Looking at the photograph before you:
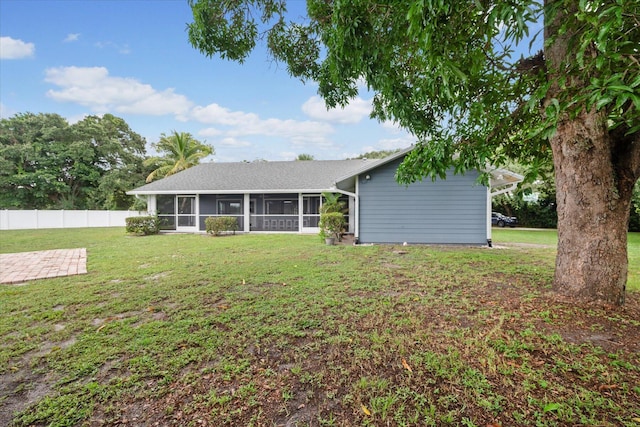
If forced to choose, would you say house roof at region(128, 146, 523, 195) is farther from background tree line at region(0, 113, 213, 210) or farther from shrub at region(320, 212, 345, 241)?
background tree line at region(0, 113, 213, 210)

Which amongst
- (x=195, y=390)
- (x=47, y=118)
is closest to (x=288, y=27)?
(x=195, y=390)

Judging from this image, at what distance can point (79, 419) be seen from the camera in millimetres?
1895

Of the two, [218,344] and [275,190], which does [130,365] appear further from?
[275,190]

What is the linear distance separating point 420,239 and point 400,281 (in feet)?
17.5

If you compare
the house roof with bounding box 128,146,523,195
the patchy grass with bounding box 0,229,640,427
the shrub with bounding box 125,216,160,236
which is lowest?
the patchy grass with bounding box 0,229,640,427

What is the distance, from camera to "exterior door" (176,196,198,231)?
15609mm

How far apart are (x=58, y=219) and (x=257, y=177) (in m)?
15.6

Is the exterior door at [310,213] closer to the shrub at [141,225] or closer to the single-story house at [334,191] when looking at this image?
the single-story house at [334,191]

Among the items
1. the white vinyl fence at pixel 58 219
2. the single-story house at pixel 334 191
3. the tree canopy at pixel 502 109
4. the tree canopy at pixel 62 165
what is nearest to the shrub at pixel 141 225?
the single-story house at pixel 334 191

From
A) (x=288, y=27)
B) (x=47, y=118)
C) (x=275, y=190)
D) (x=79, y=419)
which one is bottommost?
(x=79, y=419)

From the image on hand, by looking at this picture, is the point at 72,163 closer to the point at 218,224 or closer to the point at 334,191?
the point at 218,224

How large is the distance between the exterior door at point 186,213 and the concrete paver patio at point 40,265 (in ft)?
22.2

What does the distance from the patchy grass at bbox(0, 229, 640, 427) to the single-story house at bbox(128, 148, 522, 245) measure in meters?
4.83

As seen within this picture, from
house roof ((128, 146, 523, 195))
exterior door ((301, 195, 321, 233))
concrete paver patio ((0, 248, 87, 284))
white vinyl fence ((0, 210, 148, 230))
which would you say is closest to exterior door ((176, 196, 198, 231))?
house roof ((128, 146, 523, 195))
